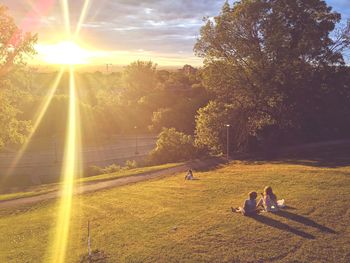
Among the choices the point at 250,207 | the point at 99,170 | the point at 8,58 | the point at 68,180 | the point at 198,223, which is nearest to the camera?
the point at 198,223

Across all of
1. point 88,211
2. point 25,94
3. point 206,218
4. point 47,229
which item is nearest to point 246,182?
point 206,218

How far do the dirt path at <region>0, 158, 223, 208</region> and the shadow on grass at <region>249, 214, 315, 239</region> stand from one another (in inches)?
550

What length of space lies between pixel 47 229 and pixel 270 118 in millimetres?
24643

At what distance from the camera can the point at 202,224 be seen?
15633 millimetres

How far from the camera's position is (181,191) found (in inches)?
906

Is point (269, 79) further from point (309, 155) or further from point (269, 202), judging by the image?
point (269, 202)

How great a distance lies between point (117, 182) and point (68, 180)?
6.90 m

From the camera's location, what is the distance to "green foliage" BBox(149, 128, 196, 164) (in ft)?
131

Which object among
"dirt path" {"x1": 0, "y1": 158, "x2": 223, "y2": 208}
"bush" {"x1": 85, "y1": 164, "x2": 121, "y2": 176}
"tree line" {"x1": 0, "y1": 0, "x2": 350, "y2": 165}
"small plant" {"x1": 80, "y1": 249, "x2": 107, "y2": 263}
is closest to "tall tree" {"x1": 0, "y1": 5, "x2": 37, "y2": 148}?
"dirt path" {"x1": 0, "y1": 158, "x2": 223, "y2": 208}

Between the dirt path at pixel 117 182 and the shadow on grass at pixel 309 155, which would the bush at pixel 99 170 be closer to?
the dirt path at pixel 117 182

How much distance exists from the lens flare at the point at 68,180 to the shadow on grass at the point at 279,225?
719 centimetres

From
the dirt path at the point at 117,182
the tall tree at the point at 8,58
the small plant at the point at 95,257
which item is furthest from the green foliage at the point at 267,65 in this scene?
the small plant at the point at 95,257

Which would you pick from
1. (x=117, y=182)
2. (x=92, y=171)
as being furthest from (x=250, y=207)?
(x=92, y=171)

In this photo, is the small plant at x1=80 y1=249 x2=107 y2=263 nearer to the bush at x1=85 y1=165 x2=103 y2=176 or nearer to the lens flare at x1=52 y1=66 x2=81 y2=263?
the lens flare at x1=52 y1=66 x2=81 y2=263
